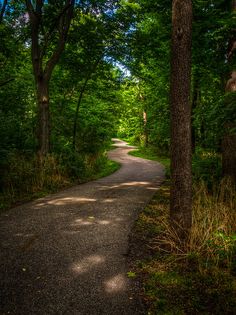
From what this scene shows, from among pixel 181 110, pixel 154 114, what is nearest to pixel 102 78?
pixel 154 114

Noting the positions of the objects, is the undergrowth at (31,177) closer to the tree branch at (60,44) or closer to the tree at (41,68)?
the tree at (41,68)

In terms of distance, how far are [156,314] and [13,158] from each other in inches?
293

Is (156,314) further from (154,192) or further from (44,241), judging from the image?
(154,192)

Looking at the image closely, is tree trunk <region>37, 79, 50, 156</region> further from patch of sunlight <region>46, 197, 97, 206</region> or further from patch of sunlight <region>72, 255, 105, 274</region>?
patch of sunlight <region>72, 255, 105, 274</region>

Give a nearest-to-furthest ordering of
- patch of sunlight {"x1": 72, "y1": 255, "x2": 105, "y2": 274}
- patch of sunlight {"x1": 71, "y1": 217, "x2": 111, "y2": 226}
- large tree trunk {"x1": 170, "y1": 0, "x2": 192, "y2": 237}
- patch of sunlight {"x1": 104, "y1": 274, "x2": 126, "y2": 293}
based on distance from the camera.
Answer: patch of sunlight {"x1": 104, "y1": 274, "x2": 126, "y2": 293} → patch of sunlight {"x1": 72, "y1": 255, "x2": 105, "y2": 274} → large tree trunk {"x1": 170, "y1": 0, "x2": 192, "y2": 237} → patch of sunlight {"x1": 71, "y1": 217, "x2": 111, "y2": 226}

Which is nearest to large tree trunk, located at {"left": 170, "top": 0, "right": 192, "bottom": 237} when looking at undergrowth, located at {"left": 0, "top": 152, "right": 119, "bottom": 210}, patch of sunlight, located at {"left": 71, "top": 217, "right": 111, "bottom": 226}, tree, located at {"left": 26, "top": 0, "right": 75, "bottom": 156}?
patch of sunlight, located at {"left": 71, "top": 217, "right": 111, "bottom": 226}

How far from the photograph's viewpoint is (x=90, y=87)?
15.4m

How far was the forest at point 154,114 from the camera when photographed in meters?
3.88

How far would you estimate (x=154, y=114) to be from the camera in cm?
1973

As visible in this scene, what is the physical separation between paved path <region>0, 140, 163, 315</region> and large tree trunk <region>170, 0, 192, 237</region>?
1.18 meters

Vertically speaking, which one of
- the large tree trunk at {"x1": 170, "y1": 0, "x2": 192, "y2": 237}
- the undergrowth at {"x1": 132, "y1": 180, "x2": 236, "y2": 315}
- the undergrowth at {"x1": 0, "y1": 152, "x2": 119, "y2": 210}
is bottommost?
the undergrowth at {"x1": 132, "y1": 180, "x2": 236, "y2": 315}

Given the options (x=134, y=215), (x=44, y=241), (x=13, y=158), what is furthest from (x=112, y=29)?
(x=44, y=241)

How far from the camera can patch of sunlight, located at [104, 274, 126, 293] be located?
3269mm

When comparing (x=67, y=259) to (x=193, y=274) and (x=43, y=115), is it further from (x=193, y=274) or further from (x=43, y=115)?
(x=43, y=115)
